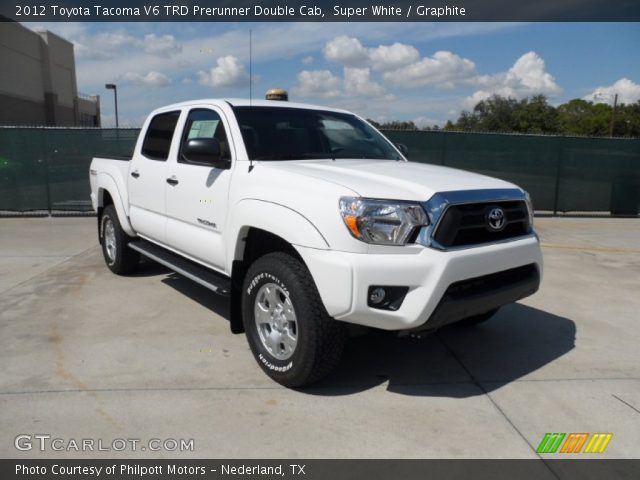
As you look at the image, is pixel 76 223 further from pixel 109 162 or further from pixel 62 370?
pixel 62 370

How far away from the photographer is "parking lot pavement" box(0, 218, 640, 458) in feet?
9.86

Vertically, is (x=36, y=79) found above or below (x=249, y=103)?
above

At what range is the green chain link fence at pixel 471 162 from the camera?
1165 cm

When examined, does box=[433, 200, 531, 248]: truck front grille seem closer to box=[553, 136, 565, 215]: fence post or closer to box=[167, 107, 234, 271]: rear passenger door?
box=[167, 107, 234, 271]: rear passenger door

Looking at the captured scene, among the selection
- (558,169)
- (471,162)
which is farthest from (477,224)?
(558,169)

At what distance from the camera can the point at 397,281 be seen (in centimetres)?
306

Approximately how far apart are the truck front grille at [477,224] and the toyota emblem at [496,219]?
1cm

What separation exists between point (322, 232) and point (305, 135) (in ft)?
5.42

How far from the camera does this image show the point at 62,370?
3.81 m
